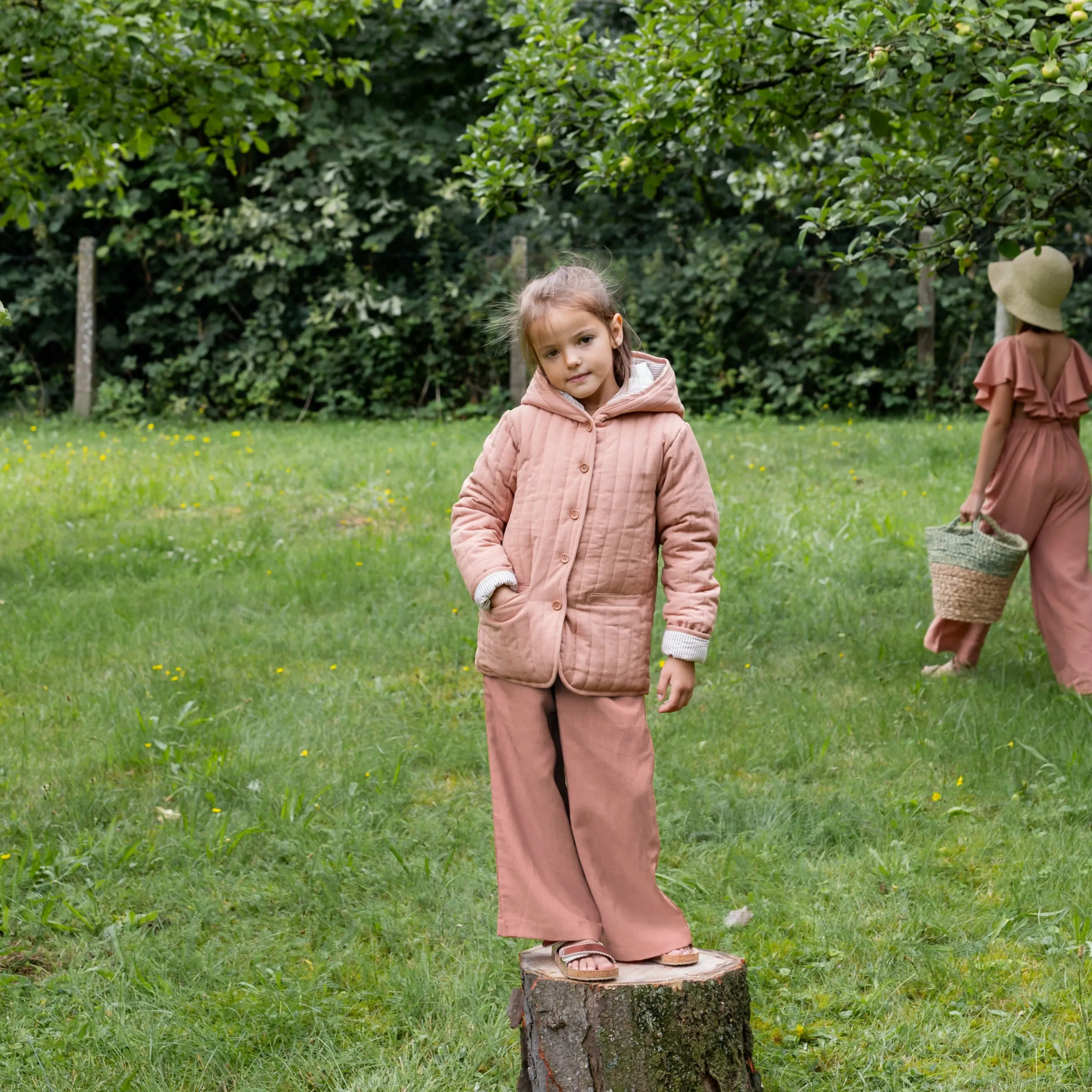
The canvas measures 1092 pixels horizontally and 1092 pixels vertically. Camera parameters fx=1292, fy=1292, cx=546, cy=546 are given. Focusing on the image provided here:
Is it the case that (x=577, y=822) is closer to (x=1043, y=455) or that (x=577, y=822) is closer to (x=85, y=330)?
(x=1043, y=455)

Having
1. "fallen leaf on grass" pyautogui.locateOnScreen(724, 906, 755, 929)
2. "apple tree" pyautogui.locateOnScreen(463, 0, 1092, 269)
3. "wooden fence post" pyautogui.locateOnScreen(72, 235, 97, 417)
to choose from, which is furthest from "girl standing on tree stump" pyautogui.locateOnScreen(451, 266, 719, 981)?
"wooden fence post" pyautogui.locateOnScreen(72, 235, 97, 417)

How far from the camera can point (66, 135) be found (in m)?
6.58

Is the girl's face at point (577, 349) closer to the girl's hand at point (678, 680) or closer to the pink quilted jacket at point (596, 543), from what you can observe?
the pink quilted jacket at point (596, 543)

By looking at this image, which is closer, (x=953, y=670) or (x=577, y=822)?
(x=577, y=822)

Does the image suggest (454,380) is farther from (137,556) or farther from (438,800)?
(438,800)

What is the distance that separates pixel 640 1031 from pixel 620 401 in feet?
4.38

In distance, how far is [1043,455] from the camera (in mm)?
5297

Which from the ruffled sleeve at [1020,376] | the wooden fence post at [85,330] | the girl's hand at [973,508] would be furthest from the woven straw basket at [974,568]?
the wooden fence post at [85,330]

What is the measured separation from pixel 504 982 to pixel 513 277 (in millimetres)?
10458

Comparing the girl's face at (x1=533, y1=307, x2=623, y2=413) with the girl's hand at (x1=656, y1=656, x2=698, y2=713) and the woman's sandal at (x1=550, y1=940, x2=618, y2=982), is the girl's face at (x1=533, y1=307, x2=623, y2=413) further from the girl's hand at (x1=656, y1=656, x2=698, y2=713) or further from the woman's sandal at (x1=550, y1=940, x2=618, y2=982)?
the woman's sandal at (x1=550, y1=940, x2=618, y2=982)

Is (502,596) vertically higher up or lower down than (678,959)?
higher up

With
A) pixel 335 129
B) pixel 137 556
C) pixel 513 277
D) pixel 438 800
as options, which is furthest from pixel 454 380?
pixel 438 800

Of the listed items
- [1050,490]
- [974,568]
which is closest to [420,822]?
[974,568]

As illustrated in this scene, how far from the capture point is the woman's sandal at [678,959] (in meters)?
2.82
